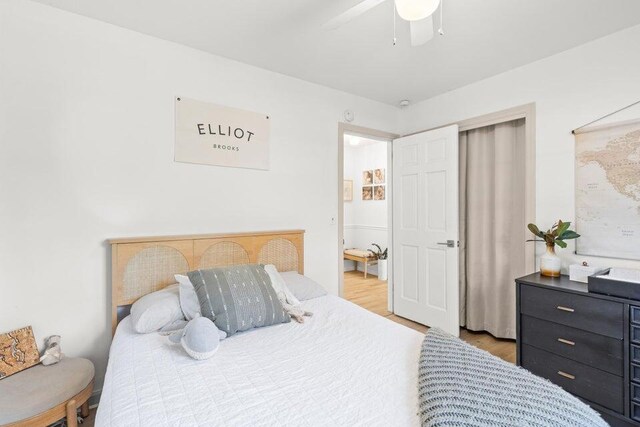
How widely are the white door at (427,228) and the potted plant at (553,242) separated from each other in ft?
2.43

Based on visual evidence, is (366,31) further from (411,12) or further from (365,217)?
(365,217)

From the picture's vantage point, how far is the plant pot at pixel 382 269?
522 centimetres

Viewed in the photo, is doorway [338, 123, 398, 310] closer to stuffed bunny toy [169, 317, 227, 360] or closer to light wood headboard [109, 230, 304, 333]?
light wood headboard [109, 230, 304, 333]

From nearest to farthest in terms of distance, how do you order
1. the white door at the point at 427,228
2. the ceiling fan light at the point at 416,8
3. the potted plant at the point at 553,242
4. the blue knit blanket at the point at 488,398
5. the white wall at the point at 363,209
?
the blue knit blanket at the point at 488,398
the ceiling fan light at the point at 416,8
the potted plant at the point at 553,242
the white door at the point at 427,228
the white wall at the point at 363,209

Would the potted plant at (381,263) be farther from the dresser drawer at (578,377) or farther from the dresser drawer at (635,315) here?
the dresser drawer at (635,315)

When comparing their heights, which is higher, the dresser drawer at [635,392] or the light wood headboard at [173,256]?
the light wood headboard at [173,256]

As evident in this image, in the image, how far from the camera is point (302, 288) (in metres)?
2.29

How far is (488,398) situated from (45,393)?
1.94 meters

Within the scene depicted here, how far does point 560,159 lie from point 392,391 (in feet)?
7.56

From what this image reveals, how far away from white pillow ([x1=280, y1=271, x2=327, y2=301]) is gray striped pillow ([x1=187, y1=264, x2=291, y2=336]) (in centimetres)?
40

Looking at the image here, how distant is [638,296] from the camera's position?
5.41 feet

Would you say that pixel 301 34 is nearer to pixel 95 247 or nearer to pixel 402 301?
pixel 95 247

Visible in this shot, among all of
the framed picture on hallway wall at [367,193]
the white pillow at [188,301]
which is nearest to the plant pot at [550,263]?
the white pillow at [188,301]

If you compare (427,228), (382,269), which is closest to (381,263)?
(382,269)
